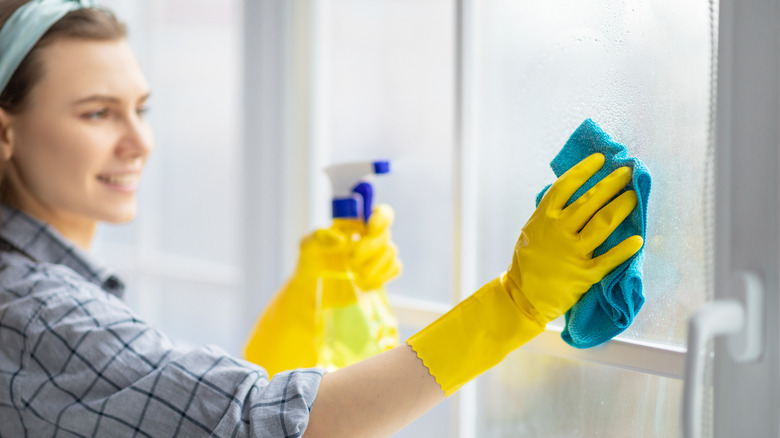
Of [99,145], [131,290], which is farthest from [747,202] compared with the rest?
[131,290]

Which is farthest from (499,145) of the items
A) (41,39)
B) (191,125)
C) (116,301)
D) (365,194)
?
(191,125)

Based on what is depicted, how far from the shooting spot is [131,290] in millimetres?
1974

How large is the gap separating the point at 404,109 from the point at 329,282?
0.32 m

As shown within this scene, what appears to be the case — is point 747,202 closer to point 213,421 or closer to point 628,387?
point 628,387

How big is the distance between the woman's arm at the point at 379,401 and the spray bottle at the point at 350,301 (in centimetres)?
26

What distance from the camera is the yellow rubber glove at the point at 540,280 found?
620 millimetres

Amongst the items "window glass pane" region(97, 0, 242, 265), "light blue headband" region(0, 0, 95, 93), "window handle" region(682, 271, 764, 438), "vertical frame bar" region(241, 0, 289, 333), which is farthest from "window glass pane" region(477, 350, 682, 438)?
"window glass pane" region(97, 0, 242, 265)

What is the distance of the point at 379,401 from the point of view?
27.2 inches

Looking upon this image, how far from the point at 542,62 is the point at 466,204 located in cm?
23

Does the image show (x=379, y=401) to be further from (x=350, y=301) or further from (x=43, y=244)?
(x=43, y=244)

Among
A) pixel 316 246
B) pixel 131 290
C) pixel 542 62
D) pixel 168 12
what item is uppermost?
pixel 168 12

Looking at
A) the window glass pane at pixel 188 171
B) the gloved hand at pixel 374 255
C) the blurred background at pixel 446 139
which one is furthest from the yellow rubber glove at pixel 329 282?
the window glass pane at pixel 188 171

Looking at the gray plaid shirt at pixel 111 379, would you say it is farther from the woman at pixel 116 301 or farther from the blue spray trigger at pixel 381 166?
the blue spray trigger at pixel 381 166

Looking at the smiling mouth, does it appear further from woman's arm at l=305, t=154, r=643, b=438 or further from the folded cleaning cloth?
the folded cleaning cloth
